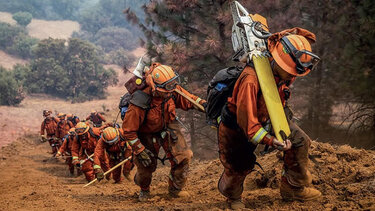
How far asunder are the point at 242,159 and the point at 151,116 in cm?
181

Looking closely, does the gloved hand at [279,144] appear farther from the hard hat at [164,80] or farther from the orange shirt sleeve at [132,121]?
the orange shirt sleeve at [132,121]

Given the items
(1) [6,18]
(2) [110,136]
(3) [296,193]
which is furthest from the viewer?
(1) [6,18]

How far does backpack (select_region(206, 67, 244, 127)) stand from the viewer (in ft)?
12.3

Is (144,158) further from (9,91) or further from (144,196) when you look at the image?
(9,91)

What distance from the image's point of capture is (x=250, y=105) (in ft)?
10.6

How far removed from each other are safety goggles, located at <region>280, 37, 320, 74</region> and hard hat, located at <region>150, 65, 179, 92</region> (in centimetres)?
213

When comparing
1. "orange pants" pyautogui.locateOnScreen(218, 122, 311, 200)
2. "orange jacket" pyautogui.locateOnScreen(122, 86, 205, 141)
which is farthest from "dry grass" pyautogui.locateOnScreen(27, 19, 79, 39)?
"orange pants" pyautogui.locateOnScreen(218, 122, 311, 200)

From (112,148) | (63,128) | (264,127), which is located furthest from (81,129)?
(264,127)

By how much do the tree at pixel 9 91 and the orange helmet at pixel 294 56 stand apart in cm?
3523

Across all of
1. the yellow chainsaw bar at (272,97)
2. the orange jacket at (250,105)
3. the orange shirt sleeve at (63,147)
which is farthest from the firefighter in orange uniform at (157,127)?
the orange shirt sleeve at (63,147)

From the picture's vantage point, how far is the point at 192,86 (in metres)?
10.2

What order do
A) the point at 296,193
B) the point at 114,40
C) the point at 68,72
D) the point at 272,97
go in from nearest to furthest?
1. the point at 272,97
2. the point at 296,193
3. the point at 68,72
4. the point at 114,40

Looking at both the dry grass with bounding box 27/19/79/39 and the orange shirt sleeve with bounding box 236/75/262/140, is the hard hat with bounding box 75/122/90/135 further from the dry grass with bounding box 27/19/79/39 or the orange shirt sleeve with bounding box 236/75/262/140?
the dry grass with bounding box 27/19/79/39

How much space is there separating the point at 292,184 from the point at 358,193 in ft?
2.20
